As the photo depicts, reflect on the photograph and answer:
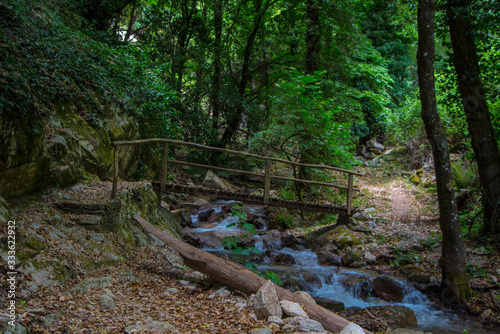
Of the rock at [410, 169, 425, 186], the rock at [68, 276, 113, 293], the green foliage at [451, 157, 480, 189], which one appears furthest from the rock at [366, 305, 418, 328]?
the rock at [410, 169, 425, 186]

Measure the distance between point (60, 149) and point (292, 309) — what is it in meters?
4.95

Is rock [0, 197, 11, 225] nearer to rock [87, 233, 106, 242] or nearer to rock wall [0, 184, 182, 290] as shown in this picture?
rock wall [0, 184, 182, 290]

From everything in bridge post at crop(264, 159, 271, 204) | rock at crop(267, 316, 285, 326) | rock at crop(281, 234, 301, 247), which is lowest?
rock at crop(267, 316, 285, 326)

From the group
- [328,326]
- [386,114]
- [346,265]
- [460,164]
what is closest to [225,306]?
[328,326]

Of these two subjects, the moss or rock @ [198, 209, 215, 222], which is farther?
rock @ [198, 209, 215, 222]

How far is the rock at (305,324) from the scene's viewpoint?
3.19 meters

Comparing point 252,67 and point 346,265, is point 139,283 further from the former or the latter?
point 252,67

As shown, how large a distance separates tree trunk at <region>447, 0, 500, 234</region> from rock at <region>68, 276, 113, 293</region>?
6836mm

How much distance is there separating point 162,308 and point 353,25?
1193cm

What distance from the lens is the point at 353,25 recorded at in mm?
12203

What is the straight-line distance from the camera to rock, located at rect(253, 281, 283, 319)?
3.38 meters

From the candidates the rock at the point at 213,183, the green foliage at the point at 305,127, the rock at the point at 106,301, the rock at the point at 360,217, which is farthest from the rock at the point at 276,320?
the rock at the point at 213,183

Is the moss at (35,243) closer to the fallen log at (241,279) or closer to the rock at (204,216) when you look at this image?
the fallen log at (241,279)

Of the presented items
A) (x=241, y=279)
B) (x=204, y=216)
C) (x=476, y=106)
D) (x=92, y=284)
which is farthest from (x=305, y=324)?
(x=204, y=216)
